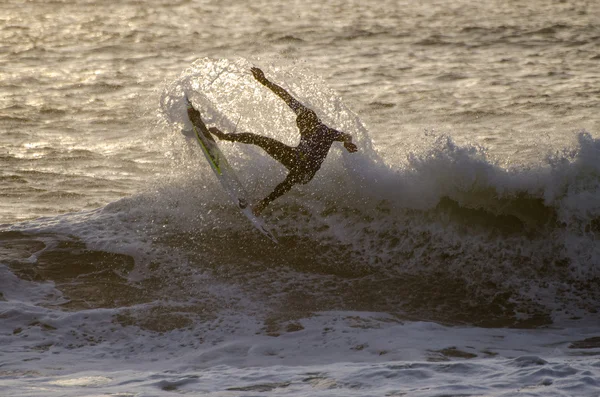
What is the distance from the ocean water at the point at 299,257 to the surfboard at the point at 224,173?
0.29 meters

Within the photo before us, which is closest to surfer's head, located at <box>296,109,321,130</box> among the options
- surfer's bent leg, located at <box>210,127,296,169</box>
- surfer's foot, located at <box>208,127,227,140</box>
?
surfer's bent leg, located at <box>210,127,296,169</box>

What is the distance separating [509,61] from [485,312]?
17.0 meters

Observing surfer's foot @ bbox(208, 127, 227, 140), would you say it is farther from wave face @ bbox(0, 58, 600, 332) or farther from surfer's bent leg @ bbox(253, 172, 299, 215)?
surfer's bent leg @ bbox(253, 172, 299, 215)

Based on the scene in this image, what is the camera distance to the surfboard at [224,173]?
12.5 metres

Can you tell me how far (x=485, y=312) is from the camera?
1059 centimetres

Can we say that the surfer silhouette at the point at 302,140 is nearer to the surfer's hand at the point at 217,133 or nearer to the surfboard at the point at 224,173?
the surfer's hand at the point at 217,133

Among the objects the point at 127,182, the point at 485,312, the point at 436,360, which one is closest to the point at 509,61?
the point at 127,182

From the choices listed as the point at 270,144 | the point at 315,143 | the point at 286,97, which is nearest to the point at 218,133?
the point at 270,144

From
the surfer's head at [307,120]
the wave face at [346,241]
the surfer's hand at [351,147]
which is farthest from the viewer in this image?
the surfer's head at [307,120]

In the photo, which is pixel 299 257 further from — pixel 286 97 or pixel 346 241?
pixel 286 97

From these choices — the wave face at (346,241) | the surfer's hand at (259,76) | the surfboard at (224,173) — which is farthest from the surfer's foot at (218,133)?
the surfer's hand at (259,76)

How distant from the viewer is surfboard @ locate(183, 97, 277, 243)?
12.5 metres

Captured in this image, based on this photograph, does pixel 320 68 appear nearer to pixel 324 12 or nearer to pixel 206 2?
pixel 324 12

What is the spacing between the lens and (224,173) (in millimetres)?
12656
